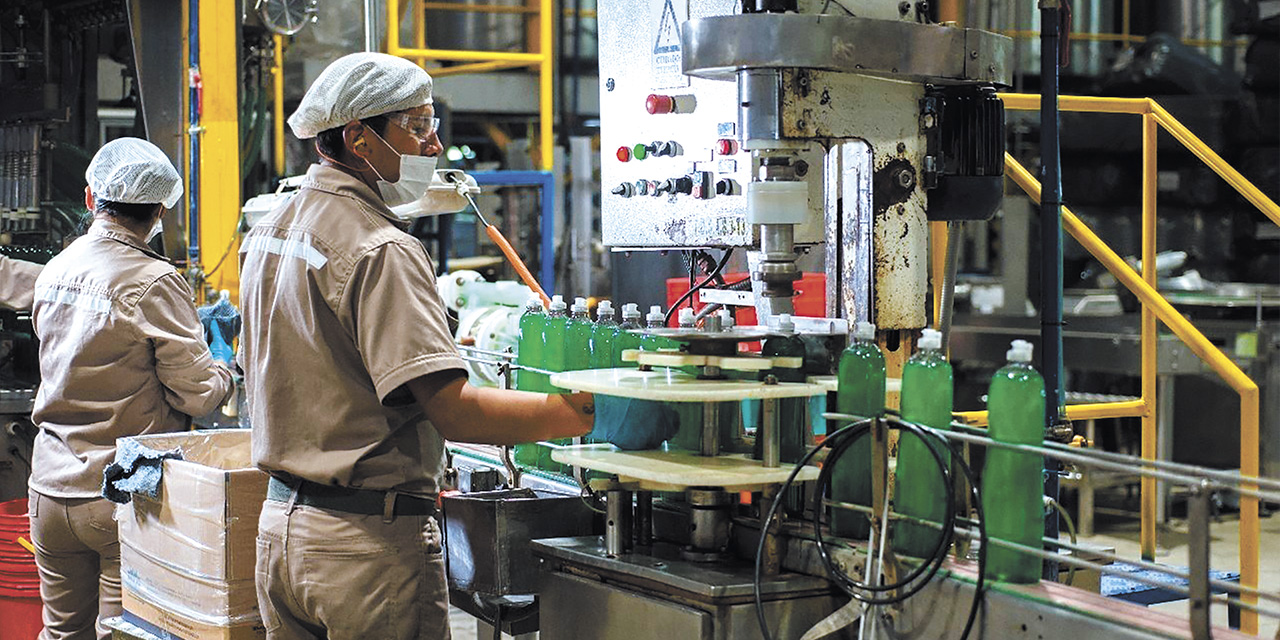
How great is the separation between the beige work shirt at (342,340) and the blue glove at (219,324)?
221cm

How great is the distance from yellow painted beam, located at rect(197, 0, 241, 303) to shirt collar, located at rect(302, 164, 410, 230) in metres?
2.94

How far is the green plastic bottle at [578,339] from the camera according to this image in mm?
3045

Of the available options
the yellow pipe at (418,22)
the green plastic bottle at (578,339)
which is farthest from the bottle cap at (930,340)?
the yellow pipe at (418,22)

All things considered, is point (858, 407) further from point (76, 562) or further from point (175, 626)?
point (76, 562)

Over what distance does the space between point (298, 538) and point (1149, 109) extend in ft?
9.59

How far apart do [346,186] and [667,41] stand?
1.40 meters

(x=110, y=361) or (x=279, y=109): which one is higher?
(x=279, y=109)

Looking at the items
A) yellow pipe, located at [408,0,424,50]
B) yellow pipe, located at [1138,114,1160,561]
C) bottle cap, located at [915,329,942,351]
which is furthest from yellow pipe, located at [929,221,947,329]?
yellow pipe, located at [408,0,424,50]

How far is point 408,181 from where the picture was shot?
8.54 feet

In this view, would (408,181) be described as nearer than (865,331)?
No

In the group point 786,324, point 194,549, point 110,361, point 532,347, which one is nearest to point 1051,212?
point 786,324

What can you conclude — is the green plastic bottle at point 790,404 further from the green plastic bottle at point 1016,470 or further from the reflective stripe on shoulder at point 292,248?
the reflective stripe on shoulder at point 292,248

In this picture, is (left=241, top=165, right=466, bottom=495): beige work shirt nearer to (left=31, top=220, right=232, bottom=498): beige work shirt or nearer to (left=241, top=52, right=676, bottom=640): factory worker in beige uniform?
(left=241, top=52, right=676, bottom=640): factory worker in beige uniform

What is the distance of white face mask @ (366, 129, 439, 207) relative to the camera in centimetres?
259
